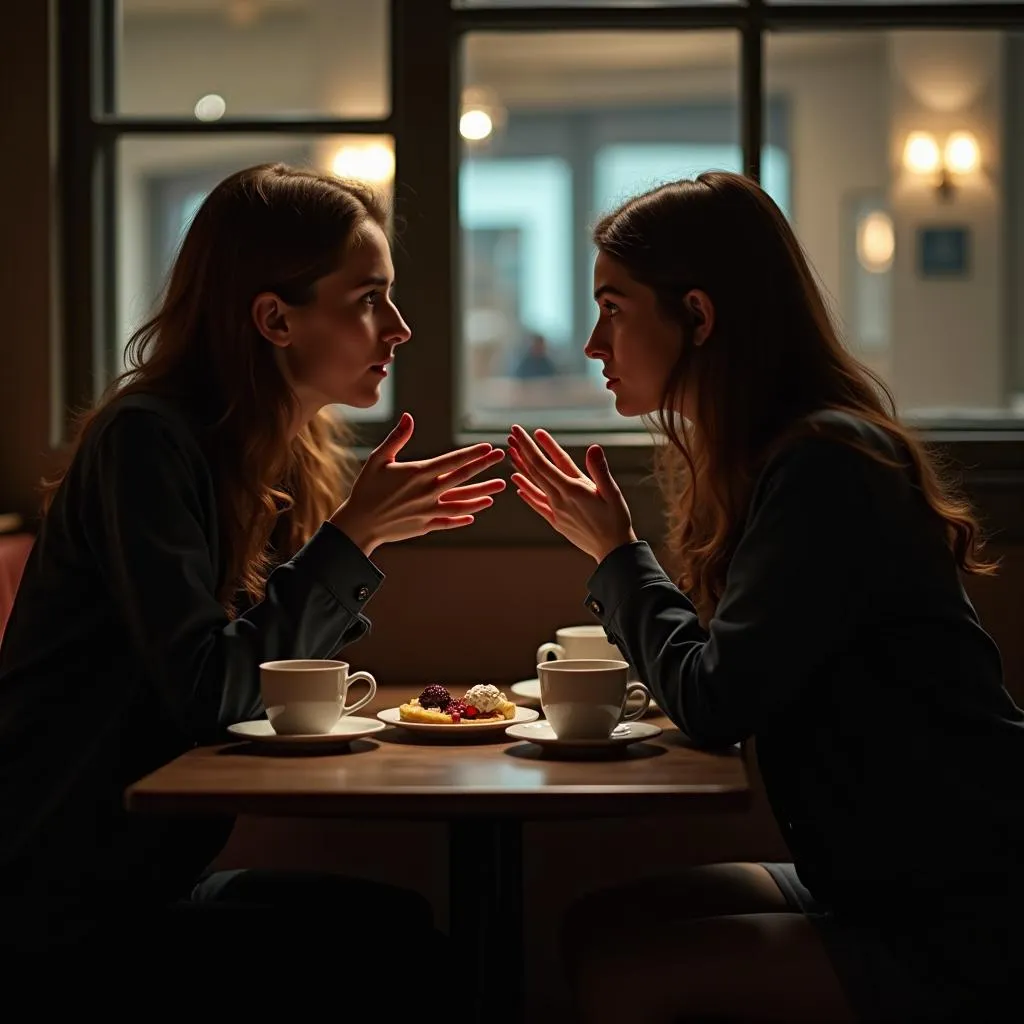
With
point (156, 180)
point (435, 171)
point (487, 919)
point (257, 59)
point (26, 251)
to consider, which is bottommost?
point (487, 919)

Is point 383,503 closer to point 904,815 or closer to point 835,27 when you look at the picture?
point 904,815

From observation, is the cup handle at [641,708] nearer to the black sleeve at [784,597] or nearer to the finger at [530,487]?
the black sleeve at [784,597]

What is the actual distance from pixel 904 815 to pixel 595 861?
45.4 inches

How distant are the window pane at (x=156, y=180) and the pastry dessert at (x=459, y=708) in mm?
968

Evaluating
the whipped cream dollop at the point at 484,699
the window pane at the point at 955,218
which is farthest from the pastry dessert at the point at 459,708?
the window pane at the point at 955,218

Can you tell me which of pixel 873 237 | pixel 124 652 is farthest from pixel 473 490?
pixel 873 237

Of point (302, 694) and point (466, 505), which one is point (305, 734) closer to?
point (302, 694)

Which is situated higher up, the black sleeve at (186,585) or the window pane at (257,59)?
the window pane at (257,59)

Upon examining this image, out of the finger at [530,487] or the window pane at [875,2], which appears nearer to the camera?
the finger at [530,487]

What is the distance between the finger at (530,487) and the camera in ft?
5.72

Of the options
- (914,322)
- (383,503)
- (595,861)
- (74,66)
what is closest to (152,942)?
(383,503)

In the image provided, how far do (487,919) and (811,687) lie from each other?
42 centimetres

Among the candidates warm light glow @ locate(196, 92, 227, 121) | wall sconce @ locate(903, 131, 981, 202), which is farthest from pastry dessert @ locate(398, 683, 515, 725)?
wall sconce @ locate(903, 131, 981, 202)

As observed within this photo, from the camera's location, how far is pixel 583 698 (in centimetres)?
145
